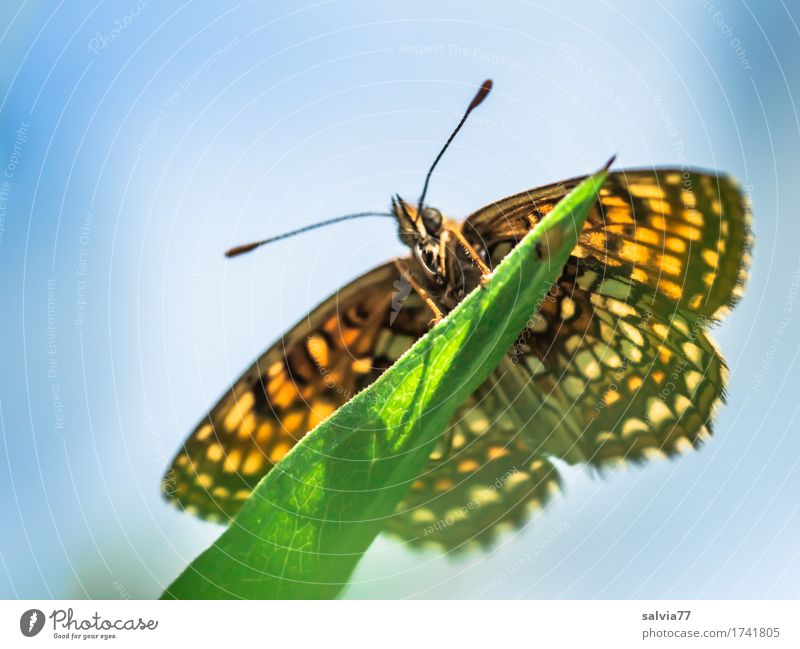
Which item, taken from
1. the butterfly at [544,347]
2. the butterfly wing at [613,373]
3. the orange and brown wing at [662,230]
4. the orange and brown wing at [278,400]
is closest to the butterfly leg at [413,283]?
the butterfly at [544,347]

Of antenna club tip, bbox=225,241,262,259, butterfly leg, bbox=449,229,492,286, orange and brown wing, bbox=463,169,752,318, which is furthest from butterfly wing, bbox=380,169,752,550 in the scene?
antenna club tip, bbox=225,241,262,259

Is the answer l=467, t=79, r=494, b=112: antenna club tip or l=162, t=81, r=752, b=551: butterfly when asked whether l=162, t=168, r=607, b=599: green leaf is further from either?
l=467, t=79, r=494, b=112: antenna club tip

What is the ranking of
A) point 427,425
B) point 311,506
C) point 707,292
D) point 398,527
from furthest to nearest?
point 398,527 → point 707,292 → point 427,425 → point 311,506

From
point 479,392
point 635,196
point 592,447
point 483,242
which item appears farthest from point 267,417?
point 635,196

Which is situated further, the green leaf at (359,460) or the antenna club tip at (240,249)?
the antenna club tip at (240,249)

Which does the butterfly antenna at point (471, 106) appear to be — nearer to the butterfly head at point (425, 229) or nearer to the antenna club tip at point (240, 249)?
the butterfly head at point (425, 229)

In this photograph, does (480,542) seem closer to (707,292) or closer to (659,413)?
(659,413)

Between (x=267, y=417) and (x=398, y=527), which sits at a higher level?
(x=267, y=417)

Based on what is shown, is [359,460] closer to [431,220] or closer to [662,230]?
[431,220]
